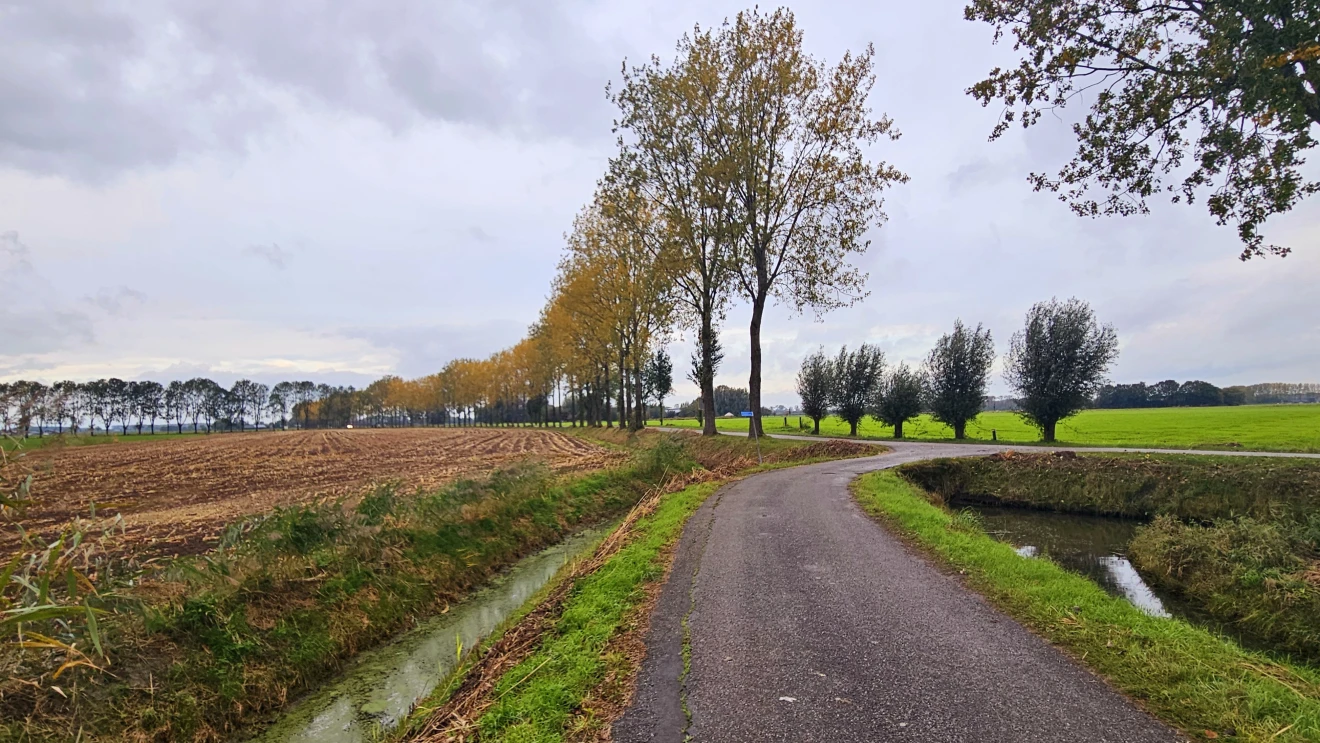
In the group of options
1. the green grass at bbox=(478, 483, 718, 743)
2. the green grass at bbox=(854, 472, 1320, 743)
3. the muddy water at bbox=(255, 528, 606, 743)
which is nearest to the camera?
the green grass at bbox=(854, 472, 1320, 743)

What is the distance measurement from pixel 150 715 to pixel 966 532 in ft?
38.4

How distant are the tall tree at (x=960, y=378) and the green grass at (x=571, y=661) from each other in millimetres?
34208

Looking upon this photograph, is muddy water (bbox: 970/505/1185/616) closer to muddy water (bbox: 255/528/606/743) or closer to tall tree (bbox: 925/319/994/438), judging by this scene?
muddy water (bbox: 255/528/606/743)

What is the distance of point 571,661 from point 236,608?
5.20 m

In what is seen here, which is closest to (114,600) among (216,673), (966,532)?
(216,673)

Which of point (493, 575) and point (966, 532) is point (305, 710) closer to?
point (493, 575)

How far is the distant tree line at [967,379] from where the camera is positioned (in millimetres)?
33875

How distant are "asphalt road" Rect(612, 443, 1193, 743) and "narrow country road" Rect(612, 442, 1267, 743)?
0.01m

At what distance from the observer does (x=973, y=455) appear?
867 inches

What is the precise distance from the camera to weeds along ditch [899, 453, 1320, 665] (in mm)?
8672

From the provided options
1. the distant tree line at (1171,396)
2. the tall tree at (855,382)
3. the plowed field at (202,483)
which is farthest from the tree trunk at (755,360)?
the distant tree line at (1171,396)

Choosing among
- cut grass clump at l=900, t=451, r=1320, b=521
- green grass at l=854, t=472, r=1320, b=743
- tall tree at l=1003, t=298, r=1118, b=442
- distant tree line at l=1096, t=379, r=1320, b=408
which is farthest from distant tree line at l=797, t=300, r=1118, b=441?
distant tree line at l=1096, t=379, r=1320, b=408

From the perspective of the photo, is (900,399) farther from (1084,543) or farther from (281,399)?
(281,399)


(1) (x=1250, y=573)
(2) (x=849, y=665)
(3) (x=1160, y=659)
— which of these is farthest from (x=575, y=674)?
(1) (x=1250, y=573)
